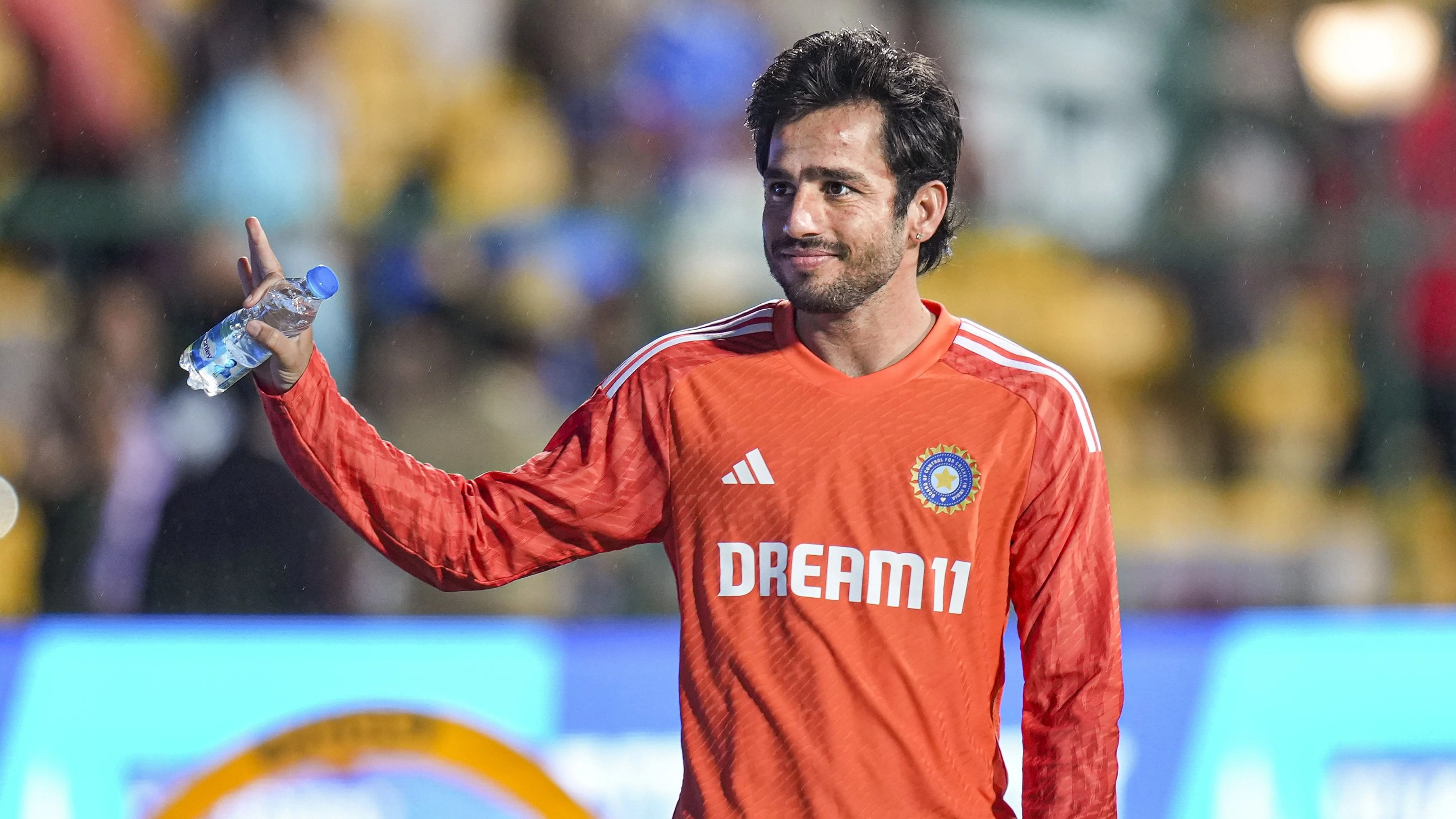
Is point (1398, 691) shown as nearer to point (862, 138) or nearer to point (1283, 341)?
point (1283, 341)

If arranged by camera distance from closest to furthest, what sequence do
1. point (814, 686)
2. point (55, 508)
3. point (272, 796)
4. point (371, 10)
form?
point (814, 686), point (272, 796), point (55, 508), point (371, 10)

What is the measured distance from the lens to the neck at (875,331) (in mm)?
2295

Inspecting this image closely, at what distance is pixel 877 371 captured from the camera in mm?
2312

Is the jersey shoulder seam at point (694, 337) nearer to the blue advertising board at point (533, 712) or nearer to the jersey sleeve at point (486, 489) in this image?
the jersey sleeve at point (486, 489)

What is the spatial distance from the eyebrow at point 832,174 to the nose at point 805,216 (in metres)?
0.02

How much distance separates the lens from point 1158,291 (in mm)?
4359

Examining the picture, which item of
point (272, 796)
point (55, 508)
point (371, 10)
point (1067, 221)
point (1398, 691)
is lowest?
point (272, 796)

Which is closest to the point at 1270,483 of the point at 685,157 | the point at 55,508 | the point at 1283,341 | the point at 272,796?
the point at 1283,341

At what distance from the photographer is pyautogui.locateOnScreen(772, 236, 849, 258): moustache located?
2.18m

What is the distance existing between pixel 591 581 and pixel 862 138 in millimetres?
2101

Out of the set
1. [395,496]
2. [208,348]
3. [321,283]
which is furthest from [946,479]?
[208,348]

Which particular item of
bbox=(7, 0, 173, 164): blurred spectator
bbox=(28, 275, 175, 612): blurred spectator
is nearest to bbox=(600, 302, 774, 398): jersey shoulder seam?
bbox=(28, 275, 175, 612): blurred spectator

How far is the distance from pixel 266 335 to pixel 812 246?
0.74 metres

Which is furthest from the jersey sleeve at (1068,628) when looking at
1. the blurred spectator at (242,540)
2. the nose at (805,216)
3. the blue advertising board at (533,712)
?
the blurred spectator at (242,540)
